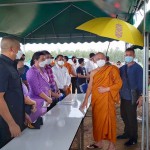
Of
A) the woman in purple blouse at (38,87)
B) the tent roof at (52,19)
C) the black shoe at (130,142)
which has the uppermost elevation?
the tent roof at (52,19)

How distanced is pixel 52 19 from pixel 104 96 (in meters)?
4.42

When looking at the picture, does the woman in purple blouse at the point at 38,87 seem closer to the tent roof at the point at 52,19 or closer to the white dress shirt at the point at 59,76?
the white dress shirt at the point at 59,76

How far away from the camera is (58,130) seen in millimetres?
1978

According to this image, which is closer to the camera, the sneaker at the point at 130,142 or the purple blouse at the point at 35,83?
the purple blouse at the point at 35,83

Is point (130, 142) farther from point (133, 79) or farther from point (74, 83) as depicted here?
point (74, 83)

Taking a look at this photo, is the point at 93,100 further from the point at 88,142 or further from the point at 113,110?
the point at 88,142

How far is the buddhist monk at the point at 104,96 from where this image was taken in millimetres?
2979

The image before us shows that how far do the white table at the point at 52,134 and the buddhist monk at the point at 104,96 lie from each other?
1.61 ft

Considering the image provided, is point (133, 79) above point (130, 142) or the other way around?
above

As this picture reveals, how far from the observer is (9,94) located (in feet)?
6.27

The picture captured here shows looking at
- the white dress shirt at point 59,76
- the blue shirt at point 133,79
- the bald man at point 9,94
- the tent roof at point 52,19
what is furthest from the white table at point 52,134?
the tent roof at point 52,19

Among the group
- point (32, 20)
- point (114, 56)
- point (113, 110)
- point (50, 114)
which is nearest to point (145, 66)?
point (113, 110)

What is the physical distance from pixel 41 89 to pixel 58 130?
118cm

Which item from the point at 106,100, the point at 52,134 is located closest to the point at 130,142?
the point at 106,100
